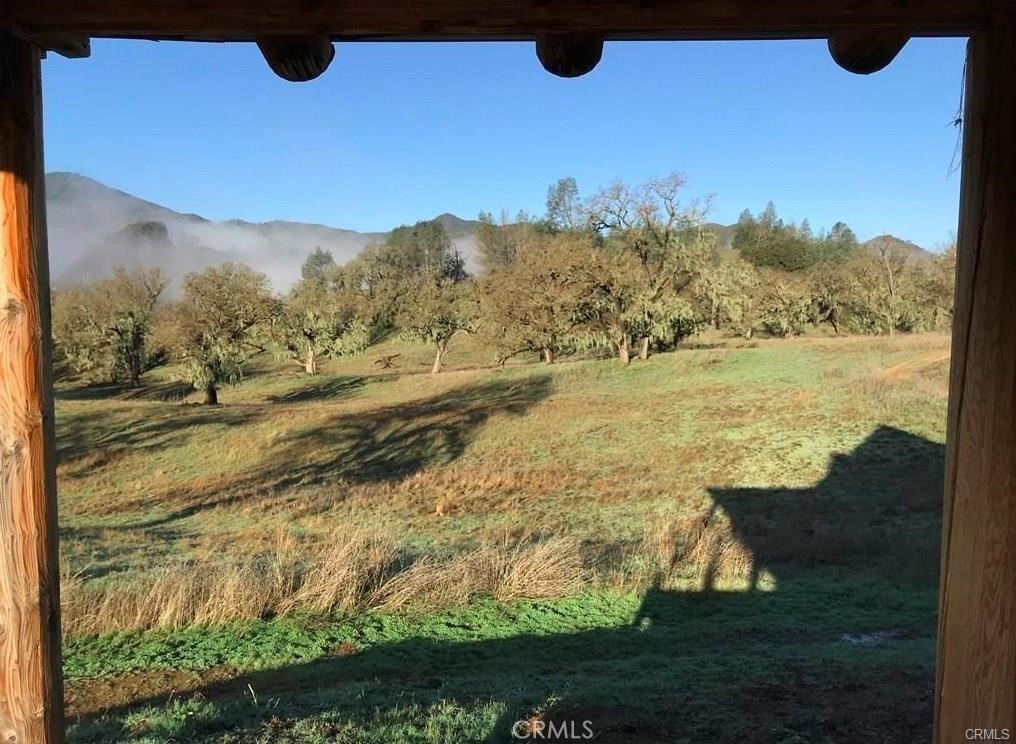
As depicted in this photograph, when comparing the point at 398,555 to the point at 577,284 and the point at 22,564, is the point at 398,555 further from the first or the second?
the point at 577,284

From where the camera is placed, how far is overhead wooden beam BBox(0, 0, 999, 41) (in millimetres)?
1916

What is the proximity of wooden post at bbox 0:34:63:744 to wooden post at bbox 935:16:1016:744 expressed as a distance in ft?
8.99

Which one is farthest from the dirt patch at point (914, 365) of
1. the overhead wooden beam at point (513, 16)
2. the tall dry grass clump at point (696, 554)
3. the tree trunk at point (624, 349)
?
the overhead wooden beam at point (513, 16)

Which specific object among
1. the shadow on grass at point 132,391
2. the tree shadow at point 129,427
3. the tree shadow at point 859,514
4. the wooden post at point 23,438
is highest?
the wooden post at point 23,438

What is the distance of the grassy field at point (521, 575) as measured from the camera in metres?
3.94

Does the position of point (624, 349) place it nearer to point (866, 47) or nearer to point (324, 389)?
point (324, 389)

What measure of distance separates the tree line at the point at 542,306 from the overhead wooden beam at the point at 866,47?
1110 inches

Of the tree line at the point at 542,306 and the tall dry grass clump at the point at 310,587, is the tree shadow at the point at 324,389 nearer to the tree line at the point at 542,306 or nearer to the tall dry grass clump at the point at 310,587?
the tree line at the point at 542,306

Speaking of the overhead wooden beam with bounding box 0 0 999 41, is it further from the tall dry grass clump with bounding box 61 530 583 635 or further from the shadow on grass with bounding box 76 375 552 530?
the shadow on grass with bounding box 76 375 552 530

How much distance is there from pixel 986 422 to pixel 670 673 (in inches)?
127

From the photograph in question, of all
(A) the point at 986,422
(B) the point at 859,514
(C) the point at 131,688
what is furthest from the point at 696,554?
(A) the point at 986,422

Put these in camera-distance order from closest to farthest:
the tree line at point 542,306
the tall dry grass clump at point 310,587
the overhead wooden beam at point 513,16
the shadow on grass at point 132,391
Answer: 1. the overhead wooden beam at point 513,16
2. the tall dry grass clump at point 310,587
3. the tree line at point 542,306
4. the shadow on grass at point 132,391

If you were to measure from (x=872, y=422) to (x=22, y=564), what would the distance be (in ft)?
60.1

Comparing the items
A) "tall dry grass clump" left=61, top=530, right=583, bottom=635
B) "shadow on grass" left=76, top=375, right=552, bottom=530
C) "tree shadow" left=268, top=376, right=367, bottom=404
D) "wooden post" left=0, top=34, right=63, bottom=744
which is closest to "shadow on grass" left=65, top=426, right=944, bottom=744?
"tall dry grass clump" left=61, top=530, right=583, bottom=635
